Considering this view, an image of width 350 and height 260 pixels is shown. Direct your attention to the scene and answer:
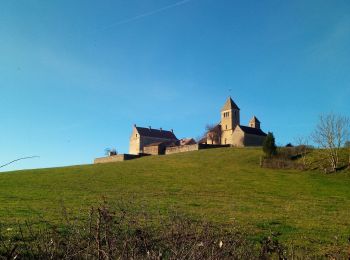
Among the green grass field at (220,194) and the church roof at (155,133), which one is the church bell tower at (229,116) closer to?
the church roof at (155,133)

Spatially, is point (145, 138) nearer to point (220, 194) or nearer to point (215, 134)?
point (215, 134)

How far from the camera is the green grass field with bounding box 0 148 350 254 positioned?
16297 millimetres

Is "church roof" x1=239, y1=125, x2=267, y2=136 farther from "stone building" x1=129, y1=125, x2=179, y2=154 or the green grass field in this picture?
"stone building" x1=129, y1=125, x2=179, y2=154

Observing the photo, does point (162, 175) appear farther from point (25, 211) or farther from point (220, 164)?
point (25, 211)

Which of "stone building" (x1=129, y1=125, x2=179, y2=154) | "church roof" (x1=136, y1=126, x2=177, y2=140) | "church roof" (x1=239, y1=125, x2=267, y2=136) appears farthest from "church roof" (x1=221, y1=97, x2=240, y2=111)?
"church roof" (x1=136, y1=126, x2=177, y2=140)

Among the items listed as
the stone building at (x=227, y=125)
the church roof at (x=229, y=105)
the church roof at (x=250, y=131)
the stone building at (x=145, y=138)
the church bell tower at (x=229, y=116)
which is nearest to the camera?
the church roof at (x=250, y=131)

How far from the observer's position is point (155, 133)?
427ft

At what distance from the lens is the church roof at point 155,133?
127369 millimetres

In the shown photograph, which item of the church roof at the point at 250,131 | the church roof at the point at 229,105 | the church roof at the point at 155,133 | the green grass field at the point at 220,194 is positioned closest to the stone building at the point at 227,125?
the church roof at the point at 229,105

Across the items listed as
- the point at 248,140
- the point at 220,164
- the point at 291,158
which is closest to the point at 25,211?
the point at 220,164

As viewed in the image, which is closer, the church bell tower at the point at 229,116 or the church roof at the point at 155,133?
the church bell tower at the point at 229,116

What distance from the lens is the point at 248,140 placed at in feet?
311

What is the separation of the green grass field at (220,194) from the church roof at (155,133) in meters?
57.9

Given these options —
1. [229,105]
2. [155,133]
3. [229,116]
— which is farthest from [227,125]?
[155,133]
